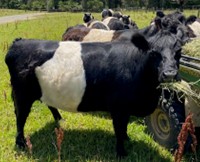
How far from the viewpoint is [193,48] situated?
13.6ft

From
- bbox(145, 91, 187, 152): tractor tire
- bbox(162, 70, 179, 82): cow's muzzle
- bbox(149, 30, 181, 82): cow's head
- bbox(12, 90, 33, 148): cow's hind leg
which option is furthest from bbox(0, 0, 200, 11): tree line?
bbox(162, 70, 179, 82): cow's muzzle

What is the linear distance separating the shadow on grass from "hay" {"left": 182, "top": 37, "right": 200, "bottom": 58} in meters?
1.39

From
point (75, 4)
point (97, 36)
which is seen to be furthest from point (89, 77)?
point (75, 4)

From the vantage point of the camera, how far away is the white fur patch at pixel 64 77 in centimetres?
433

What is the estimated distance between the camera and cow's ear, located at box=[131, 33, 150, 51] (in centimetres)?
394

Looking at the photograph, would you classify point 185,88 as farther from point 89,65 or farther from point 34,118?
point 34,118

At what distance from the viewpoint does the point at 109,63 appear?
14.2ft

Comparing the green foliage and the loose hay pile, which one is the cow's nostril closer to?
the loose hay pile

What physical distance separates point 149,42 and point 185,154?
63.1 inches

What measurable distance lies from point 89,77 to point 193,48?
1342mm

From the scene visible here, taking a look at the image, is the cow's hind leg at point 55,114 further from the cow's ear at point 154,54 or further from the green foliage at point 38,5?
the green foliage at point 38,5

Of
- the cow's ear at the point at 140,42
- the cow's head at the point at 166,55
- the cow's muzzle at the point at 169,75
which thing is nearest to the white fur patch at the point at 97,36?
the cow's ear at the point at 140,42

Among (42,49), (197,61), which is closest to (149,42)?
(197,61)

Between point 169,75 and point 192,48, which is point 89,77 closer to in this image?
point 169,75
